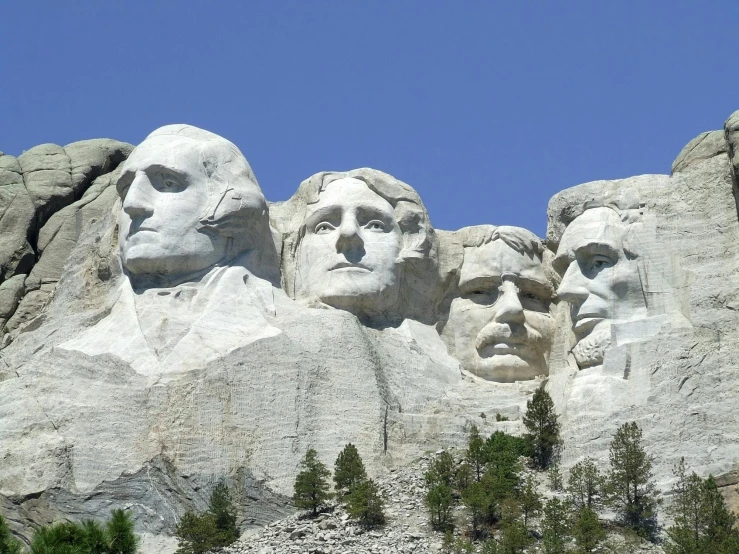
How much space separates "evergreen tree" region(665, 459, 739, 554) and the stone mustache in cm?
330

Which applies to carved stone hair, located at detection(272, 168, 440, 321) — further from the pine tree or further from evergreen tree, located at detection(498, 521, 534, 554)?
the pine tree

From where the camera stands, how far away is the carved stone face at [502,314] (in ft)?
114

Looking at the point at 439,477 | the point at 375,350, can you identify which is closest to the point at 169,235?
the point at 375,350

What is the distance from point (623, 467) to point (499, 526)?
170cm

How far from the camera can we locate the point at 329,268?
1364 inches

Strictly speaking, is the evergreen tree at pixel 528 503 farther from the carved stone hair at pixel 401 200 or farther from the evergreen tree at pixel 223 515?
the carved stone hair at pixel 401 200

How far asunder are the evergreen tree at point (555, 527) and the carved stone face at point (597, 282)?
11.5 ft

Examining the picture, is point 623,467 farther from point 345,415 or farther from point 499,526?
point 345,415

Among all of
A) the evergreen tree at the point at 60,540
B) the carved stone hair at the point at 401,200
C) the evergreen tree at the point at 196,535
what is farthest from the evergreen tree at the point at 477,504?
the carved stone hair at the point at 401,200

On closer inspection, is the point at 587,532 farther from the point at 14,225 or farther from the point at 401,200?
the point at 14,225

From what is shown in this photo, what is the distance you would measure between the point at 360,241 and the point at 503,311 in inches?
82.6

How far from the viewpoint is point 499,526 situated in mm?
30625

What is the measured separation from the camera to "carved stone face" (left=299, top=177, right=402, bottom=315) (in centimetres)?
3453

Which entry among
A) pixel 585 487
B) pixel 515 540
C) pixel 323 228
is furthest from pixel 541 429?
pixel 323 228
